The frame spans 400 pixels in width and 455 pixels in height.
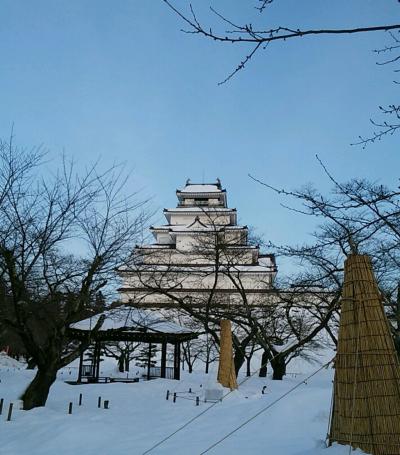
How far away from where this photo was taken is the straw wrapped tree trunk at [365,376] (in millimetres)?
3941

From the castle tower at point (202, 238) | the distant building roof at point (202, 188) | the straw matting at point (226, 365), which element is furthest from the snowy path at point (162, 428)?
the distant building roof at point (202, 188)

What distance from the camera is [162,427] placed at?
31.9 feet

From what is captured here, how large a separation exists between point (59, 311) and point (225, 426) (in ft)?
19.9

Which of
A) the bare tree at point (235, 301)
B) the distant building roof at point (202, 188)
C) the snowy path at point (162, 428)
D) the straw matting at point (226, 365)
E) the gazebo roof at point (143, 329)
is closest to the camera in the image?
the snowy path at point (162, 428)

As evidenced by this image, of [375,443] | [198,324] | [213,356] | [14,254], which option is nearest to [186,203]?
[213,356]

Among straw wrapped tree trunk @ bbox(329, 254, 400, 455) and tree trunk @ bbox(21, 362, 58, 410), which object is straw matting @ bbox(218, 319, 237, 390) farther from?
straw wrapped tree trunk @ bbox(329, 254, 400, 455)

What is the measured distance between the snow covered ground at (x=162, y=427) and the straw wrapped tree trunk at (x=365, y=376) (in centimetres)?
24

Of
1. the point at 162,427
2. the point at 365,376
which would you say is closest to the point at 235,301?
the point at 162,427

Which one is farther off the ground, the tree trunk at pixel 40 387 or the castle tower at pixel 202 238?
the castle tower at pixel 202 238

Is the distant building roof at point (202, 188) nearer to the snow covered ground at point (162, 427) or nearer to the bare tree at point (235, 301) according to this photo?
the bare tree at point (235, 301)

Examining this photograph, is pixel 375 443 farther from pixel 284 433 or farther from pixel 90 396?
pixel 90 396

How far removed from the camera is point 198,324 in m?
25.5

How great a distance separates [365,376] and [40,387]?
9.03 m

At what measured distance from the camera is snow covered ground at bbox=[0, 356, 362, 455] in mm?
6614
